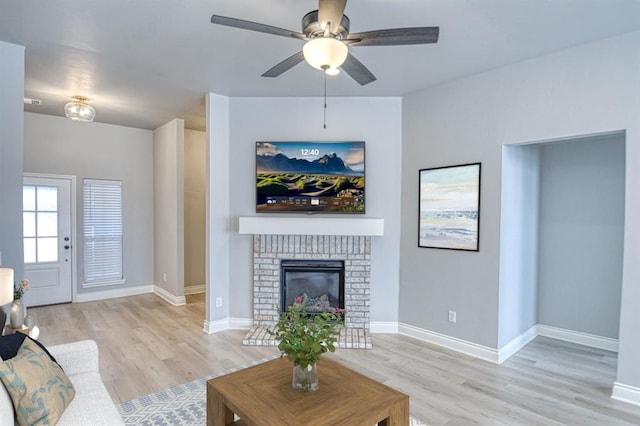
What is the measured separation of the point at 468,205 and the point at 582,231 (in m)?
1.48

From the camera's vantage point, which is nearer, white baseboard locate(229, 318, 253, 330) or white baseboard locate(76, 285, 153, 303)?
white baseboard locate(229, 318, 253, 330)

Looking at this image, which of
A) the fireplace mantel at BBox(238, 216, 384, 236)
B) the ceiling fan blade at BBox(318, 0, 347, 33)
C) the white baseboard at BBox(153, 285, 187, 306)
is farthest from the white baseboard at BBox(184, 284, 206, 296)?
the ceiling fan blade at BBox(318, 0, 347, 33)

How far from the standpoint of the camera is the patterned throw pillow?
5.11 feet

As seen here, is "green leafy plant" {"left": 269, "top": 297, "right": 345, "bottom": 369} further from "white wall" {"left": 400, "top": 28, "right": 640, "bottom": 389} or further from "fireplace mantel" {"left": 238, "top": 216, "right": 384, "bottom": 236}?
"white wall" {"left": 400, "top": 28, "right": 640, "bottom": 389}

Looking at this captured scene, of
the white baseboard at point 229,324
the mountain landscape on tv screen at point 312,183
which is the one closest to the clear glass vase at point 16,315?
the white baseboard at point 229,324

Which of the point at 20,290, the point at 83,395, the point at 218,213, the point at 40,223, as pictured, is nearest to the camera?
the point at 83,395

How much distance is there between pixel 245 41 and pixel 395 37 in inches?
58.1

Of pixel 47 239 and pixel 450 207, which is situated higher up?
pixel 450 207

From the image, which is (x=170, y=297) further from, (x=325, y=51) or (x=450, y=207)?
(x=325, y=51)

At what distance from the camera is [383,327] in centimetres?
425

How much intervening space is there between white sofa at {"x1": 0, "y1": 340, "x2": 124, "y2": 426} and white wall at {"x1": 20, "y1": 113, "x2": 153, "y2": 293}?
162 inches

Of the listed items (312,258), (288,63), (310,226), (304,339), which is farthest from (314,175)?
(304,339)

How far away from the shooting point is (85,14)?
253cm

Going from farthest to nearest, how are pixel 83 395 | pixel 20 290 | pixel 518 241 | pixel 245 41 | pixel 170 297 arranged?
pixel 170 297
pixel 518 241
pixel 245 41
pixel 20 290
pixel 83 395
